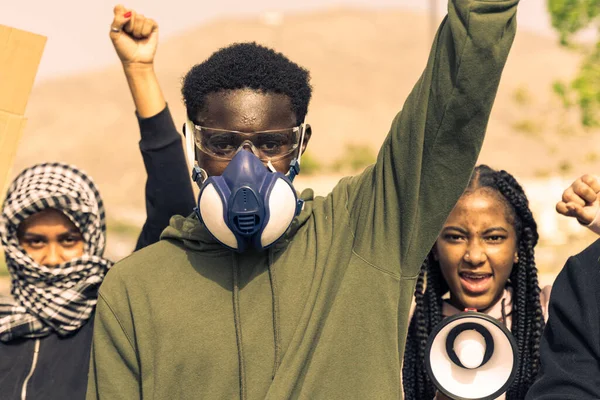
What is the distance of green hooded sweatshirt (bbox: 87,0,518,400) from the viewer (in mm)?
2873

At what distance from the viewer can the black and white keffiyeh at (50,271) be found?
4.43m

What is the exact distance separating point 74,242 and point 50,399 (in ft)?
2.61

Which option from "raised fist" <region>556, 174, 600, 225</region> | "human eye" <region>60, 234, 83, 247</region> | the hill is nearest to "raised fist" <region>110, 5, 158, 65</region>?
"human eye" <region>60, 234, 83, 247</region>

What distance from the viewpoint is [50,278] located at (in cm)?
459

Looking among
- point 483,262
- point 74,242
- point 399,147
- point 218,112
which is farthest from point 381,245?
point 74,242

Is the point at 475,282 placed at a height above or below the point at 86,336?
above

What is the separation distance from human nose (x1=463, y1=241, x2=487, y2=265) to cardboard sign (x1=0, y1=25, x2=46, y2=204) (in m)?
1.95

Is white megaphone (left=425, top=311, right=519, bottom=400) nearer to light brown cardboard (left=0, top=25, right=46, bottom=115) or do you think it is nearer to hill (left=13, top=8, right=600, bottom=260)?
light brown cardboard (left=0, top=25, right=46, bottom=115)

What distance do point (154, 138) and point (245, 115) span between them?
1223 millimetres

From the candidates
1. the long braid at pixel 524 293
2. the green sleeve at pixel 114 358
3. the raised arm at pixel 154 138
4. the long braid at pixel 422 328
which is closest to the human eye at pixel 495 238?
the long braid at pixel 524 293

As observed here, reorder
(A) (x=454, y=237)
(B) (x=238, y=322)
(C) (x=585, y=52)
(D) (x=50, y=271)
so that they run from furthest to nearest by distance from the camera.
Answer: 1. (C) (x=585, y=52)
2. (A) (x=454, y=237)
3. (D) (x=50, y=271)
4. (B) (x=238, y=322)

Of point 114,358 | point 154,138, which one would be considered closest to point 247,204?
point 114,358

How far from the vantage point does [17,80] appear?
4105 millimetres

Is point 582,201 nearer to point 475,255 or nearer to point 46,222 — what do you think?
point 475,255
